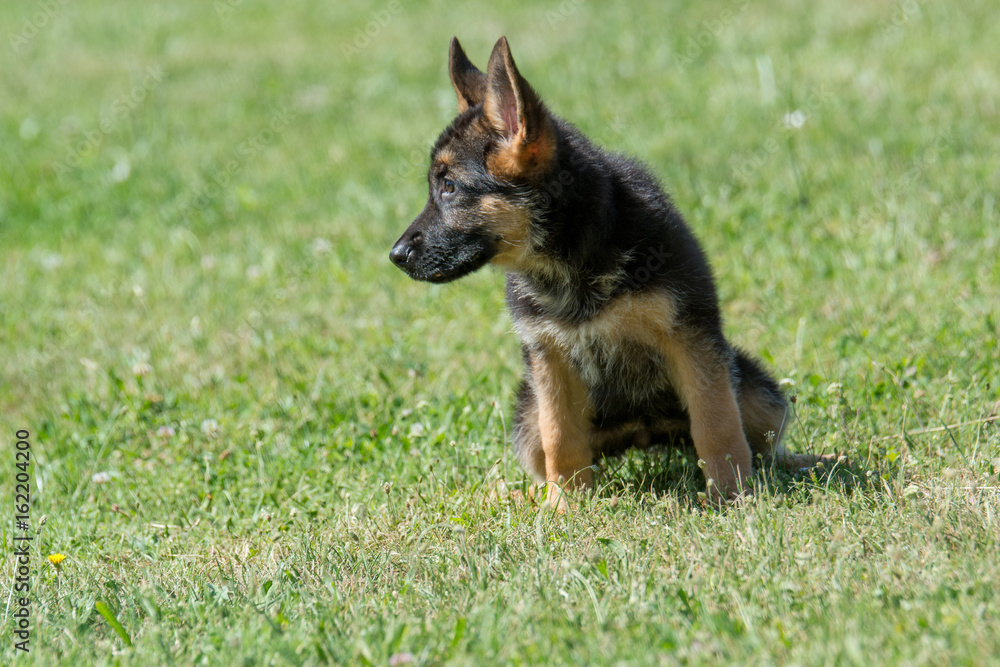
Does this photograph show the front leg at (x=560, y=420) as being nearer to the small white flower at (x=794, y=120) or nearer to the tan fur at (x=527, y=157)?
the tan fur at (x=527, y=157)

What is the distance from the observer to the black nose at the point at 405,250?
4.06m

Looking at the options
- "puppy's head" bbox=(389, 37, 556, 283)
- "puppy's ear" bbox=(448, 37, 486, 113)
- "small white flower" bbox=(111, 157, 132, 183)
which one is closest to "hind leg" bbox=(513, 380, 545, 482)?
"puppy's head" bbox=(389, 37, 556, 283)

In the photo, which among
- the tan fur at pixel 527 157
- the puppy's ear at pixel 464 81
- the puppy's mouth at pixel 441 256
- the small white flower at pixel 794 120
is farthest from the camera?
the small white flower at pixel 794 120

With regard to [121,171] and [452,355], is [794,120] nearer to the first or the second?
[452,355]

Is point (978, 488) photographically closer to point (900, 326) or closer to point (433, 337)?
point (900, 326)

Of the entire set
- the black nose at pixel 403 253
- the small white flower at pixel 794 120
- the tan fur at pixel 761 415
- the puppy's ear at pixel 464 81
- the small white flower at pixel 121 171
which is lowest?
the tan fur at pixel 761 415

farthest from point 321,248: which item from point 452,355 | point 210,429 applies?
point 210,429

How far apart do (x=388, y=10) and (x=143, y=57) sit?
3279mm

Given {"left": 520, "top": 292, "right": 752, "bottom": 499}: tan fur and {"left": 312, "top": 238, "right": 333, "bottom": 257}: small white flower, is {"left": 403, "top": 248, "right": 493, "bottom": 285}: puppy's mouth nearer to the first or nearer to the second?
{"left": 520, "top": 292, "right": 752, "bottom": 499}: tan fur

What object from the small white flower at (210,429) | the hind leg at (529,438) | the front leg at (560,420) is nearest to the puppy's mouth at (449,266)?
the front leg at (560,420)

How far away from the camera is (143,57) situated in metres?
12.8

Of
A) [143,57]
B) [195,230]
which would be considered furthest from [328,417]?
[143,57]

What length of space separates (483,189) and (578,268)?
19.5 inches

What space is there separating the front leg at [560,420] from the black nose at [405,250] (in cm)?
67
